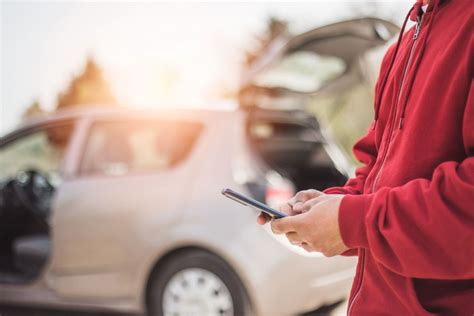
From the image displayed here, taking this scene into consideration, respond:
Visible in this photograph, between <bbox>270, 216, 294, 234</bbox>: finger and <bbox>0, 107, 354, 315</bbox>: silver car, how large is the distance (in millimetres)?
1967

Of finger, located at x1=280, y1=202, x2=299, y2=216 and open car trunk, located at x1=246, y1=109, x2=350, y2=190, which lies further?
open car trunk, located at x1=246, y1=109, x2=350, y2=190

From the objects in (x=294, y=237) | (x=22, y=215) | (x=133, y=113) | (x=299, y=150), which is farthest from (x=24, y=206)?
(x=294, y=237)

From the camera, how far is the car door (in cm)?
340

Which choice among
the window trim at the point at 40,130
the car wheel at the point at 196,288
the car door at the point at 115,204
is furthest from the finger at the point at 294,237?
the window trim at the point at 40,130

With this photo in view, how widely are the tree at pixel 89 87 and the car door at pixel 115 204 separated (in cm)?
3349

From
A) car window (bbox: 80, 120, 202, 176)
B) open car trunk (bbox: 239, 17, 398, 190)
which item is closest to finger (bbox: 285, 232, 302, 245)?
open car trunk (bbox: 239, 17, 398, 190)

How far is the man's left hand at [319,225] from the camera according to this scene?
0.95m

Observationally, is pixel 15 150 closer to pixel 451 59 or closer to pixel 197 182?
pixel 197 182

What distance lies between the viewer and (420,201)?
87 cm

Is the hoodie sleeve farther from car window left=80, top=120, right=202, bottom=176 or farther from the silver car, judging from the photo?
car window left=80, top=120, right=202, bottom=176

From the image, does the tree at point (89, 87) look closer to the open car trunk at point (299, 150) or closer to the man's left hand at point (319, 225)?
the open car trunk at point (299, 150)

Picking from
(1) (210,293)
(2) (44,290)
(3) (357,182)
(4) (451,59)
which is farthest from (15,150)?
(4) (451,59)

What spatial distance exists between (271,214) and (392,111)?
0.98 feet

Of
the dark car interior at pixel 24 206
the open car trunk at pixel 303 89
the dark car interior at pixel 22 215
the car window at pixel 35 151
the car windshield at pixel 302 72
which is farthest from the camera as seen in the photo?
the dark car interior at pixel 22 215
